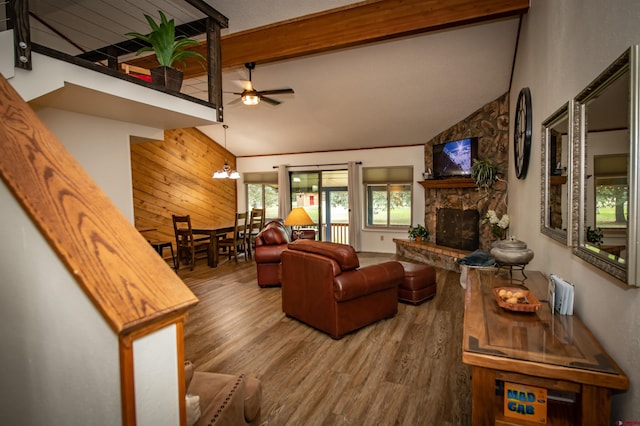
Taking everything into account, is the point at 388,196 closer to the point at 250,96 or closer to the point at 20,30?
the point at 250,96

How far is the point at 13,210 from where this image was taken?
0.80 metres

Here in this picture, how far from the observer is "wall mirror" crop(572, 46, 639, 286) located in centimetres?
108

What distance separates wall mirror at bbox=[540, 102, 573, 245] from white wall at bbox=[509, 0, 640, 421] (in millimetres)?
97

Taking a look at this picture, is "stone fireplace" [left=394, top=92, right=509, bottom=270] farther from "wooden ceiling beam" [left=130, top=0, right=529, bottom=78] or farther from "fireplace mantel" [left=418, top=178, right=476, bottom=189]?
"wooden ceiling beam" [left=130, top=0, right=529, bottom=78]

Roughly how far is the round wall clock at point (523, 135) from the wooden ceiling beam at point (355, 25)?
90cm

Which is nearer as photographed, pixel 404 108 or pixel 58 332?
pixel 58 332

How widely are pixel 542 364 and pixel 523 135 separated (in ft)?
8.97

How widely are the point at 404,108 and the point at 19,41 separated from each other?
5250 mm

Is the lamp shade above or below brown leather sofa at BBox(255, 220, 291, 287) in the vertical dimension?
above

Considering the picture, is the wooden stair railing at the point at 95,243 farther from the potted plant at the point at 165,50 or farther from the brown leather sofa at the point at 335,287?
the brown leather sofa at the point at 335,287

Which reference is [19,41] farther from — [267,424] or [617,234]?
[617,234]

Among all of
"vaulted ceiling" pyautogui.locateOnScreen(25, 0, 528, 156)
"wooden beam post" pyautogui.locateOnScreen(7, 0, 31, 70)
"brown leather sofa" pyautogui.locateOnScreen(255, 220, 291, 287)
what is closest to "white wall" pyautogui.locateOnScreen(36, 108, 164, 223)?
"wooden beam post" pyautogui.locateOnScreen(7, 0, 31, 70)

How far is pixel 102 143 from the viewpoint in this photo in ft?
9.04

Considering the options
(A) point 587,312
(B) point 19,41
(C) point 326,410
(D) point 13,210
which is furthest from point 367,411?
(B) point 19,41
